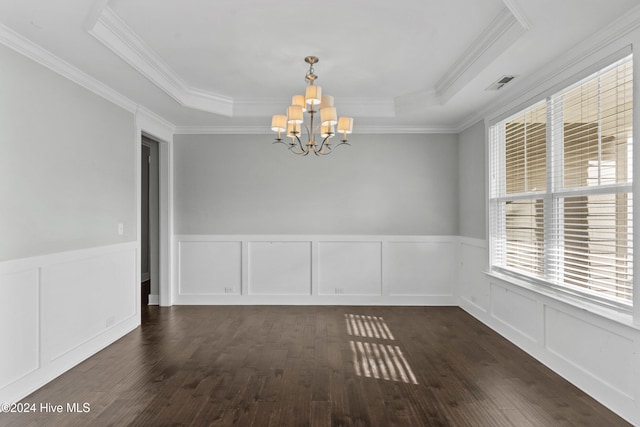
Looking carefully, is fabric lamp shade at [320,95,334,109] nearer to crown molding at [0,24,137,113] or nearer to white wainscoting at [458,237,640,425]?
crown molding at [0,24,137,113]

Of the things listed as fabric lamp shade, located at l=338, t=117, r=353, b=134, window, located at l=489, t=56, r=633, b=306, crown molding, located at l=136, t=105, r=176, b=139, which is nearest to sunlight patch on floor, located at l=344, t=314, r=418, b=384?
window, located at l=489, t=56, r=633, b=306

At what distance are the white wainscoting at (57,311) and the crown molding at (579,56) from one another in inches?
174

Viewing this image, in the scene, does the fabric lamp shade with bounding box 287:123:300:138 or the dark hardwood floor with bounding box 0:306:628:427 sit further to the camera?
the fabric lamp shade with bounding box 287:123:300:138

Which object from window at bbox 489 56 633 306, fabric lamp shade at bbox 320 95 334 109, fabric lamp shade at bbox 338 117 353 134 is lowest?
window at bbox 489 56 633 306

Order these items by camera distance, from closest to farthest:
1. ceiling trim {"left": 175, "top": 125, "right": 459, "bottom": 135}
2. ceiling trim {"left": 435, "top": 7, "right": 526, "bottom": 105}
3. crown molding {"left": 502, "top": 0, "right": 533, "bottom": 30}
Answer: crown molding {"left": 502, "top": 0, "right": 533, "bottom": 30} < ceiling trim {"left": 435, "top": 7, "right": 526, "bottom": 105} < ceiling trim {"left": 175, "top": 125, "right": 459, "bottom": 135}

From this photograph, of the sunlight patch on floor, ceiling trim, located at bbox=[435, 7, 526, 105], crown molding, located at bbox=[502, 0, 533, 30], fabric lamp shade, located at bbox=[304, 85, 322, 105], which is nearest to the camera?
crown molding, located at bbox=[502, 0, 533, 30]

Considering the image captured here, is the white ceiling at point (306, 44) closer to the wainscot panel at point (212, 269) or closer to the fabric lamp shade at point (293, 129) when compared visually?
the fabric lamp shade at point (293, 129)

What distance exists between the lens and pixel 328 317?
530 centimetres

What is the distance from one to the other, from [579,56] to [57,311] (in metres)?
4.64

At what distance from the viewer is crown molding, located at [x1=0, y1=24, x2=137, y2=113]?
2905 mm

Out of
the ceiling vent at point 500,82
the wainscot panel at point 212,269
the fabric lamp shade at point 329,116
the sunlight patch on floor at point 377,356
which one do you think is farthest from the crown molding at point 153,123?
the ceiling vent at point 500,82

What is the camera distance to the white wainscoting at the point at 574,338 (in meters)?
2.69

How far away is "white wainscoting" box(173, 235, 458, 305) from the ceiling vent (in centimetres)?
247

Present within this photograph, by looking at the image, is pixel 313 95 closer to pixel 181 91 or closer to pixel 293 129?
pixel 293 129
